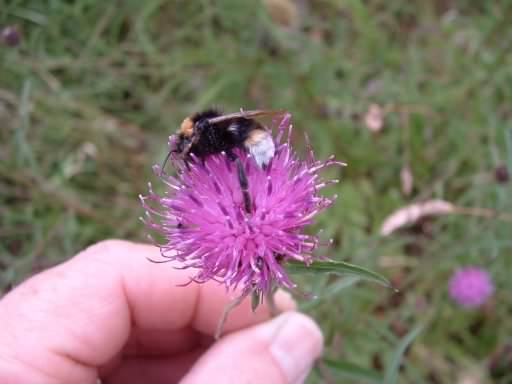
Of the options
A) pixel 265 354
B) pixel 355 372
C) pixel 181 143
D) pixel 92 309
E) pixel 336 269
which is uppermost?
pixel 181 143

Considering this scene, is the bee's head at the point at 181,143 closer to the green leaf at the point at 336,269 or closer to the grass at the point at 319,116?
the green leaf at the point at 336,269

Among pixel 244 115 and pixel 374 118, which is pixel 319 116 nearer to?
pixel 374 118

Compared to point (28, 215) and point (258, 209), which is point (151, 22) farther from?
point (258, 209)

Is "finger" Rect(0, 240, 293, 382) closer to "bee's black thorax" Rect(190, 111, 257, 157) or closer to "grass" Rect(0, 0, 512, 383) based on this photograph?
"bee's black thorax" Rect(190, 111, 257, 157)

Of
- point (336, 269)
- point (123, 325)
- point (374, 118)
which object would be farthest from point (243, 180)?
point (374, 118)

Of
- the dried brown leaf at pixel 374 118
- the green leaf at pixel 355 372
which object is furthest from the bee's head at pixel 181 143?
the dried brown leaf at pixel 374 118
